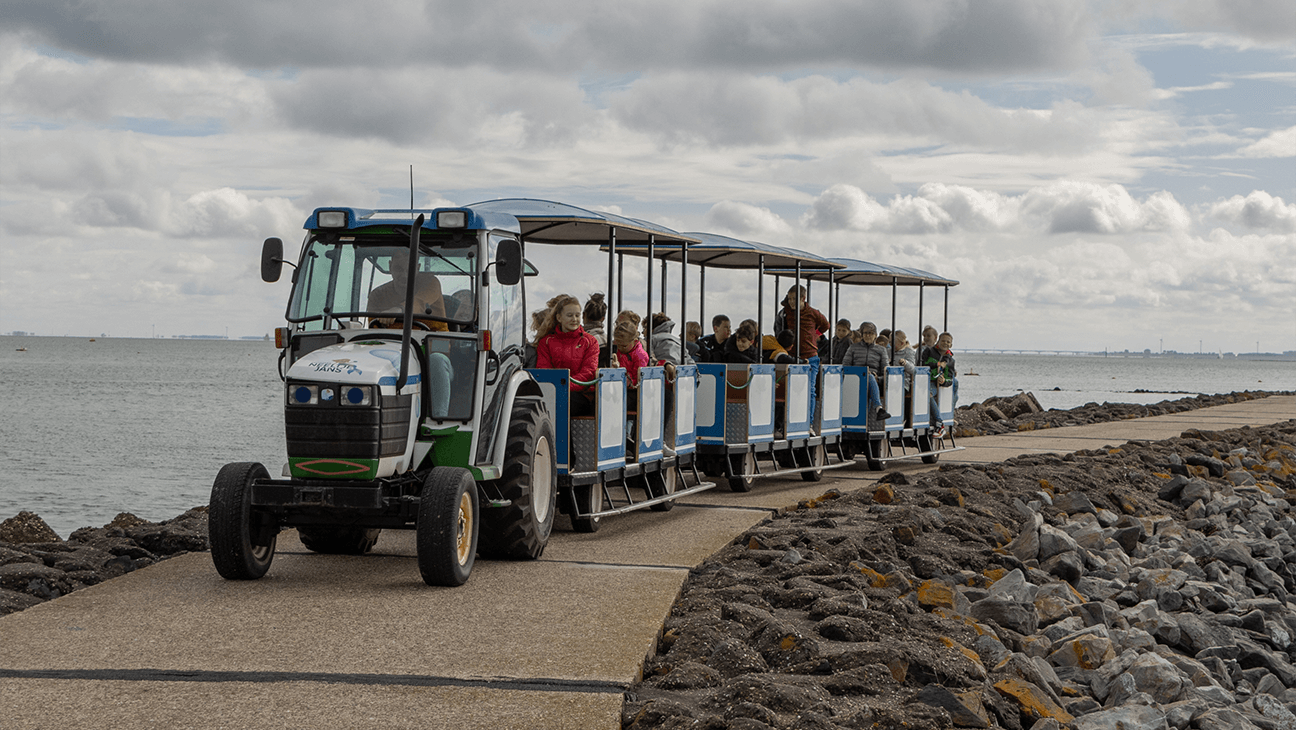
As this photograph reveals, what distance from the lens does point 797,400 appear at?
15.5 m

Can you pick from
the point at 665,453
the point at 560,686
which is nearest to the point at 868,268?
the point at 665,453

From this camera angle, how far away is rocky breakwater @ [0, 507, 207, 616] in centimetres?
825

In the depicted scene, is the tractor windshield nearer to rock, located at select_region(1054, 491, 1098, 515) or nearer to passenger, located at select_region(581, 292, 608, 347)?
passenger, located at select_region(581, 292, 608, 347)

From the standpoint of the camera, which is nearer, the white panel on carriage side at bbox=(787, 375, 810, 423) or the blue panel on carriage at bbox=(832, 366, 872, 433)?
the white panel on carriage side at bbox=(787, 375, 810, 423)

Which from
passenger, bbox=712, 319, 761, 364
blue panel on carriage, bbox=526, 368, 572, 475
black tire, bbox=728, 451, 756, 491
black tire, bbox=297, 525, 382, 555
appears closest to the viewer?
black tire, bbox=297, 525, 382, 555

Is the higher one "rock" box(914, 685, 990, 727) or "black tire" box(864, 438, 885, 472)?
"black tire" box(864, 438, 885, 472)

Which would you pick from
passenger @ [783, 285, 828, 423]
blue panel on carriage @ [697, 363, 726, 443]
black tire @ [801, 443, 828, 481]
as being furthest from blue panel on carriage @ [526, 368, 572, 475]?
passenger @ [783, 285, 828, 423]

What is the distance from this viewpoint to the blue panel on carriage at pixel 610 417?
10.6m

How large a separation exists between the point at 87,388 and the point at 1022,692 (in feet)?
276

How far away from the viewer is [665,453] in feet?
41.0

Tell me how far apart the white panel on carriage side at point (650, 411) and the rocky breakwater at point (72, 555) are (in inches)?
155

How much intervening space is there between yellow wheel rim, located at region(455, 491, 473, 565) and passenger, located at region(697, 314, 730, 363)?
7.35 meters

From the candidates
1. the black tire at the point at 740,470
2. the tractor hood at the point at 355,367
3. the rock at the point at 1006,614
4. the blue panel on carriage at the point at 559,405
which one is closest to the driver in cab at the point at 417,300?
the tractor hood at the point at 355,367

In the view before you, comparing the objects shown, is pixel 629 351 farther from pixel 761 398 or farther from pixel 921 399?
pixel 921 399
